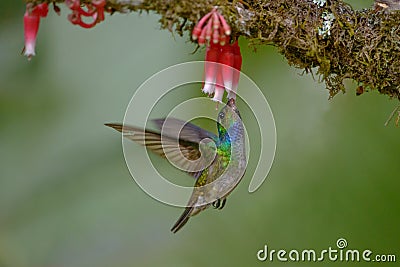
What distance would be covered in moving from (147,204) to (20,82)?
0.88 metres

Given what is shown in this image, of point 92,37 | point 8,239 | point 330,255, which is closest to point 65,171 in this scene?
point 8,239

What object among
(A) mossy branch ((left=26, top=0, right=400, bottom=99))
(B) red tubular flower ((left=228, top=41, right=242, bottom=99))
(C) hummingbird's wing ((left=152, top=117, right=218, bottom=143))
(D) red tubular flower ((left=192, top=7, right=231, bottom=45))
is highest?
(A) mossy branch ((left=26, top=0, right=400, bottom=99))

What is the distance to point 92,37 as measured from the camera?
2.99 metres

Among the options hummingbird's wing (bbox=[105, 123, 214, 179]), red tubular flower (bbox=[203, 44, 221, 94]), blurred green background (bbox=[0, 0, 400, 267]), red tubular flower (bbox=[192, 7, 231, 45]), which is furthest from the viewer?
blurred green background (bbox=[0, 0, 400, 267])

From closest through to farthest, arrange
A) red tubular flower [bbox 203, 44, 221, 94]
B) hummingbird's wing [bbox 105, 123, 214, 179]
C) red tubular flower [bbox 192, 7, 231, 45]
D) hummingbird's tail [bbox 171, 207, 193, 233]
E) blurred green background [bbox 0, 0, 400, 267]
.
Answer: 1. red tubular flower [bbox 192, 7, 231, 45]
2. red tubular flower [bbox 203, 44, 221, 94]
3. hummingbird's wing [bbox 105, 123, 214, 179]
4. hummingbird's tail [bbox 171, 207, 193, 233]
5. blurred green background [bbox 0, 0, 400, 267]

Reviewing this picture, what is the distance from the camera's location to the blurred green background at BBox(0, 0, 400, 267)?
8.49 feet

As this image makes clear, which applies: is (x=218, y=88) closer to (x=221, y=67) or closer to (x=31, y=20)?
(x=221, y=67)

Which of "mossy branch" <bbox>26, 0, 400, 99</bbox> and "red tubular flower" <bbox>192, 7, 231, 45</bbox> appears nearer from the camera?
"red tubular flower" <bbox>192, 7, 231, 45</bbox>

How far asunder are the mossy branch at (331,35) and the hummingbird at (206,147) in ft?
0.71

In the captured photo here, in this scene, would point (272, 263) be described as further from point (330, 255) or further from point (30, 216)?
point (30, 216)

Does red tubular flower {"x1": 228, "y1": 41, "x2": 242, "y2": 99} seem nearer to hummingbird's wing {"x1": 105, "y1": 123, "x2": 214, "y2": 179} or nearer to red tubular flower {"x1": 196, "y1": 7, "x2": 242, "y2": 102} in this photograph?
red tubular flower {"x1": 196, "y1": 7, "x2": 242, "y2": 102}

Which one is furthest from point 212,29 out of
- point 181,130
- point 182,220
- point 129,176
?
point 129,176

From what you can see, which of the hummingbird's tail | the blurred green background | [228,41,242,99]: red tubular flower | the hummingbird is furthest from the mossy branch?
the blurred green background

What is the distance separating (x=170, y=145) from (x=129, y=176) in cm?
108
